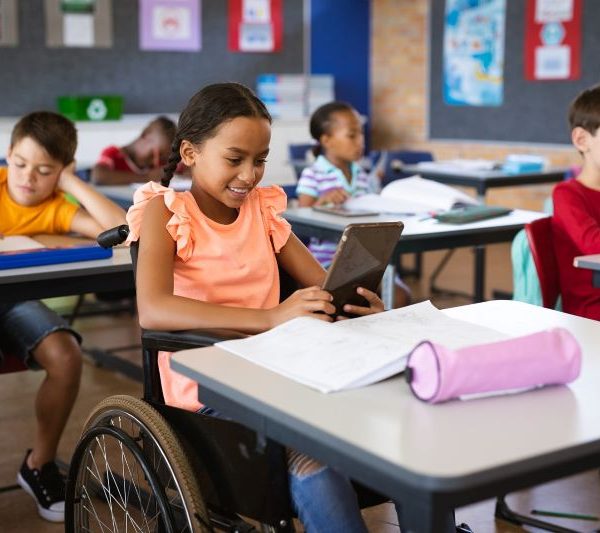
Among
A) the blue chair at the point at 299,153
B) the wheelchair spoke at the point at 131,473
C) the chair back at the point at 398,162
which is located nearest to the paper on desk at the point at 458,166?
the chair back at the point at 398,162

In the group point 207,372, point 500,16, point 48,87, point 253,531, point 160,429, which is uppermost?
point 500,16

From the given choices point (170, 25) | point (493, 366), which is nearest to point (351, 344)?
point (493, 366)

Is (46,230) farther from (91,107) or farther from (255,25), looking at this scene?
(255,25)

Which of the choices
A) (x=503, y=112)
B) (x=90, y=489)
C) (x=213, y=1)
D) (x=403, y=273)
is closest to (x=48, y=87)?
(x=213, y=1)

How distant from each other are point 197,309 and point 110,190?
2433 mm

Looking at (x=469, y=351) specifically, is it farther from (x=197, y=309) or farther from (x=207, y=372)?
(x=197, y=309)

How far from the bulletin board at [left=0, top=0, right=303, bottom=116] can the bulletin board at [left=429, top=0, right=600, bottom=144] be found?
110cm

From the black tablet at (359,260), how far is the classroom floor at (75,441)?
47cm

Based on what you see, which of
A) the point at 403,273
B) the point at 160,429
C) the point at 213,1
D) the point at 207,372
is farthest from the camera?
the point at 213,1

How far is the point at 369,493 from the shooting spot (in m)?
1.66

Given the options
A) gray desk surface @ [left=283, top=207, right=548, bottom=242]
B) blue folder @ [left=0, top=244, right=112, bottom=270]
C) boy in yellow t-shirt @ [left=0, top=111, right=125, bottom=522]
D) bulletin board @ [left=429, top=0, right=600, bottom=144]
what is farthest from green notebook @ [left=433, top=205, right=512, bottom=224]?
bulletin board @ [left=429, top=0, right=600, bottom=144]

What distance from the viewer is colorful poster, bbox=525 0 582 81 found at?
21.7 ft

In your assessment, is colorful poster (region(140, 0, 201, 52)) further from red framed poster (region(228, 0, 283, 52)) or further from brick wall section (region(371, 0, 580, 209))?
brick wall section (region(371, 0, 580, 209))

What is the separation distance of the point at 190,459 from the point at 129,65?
5236 millimetres
